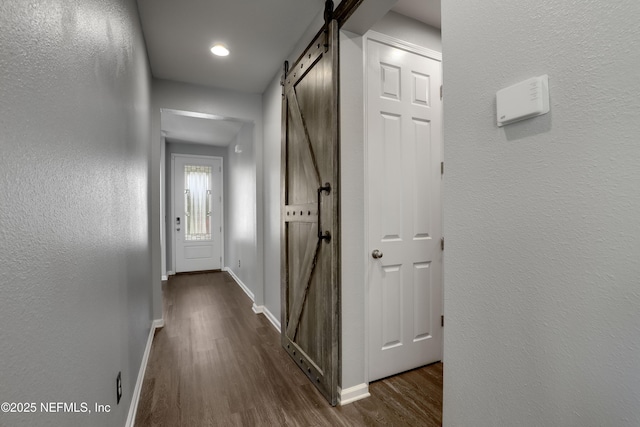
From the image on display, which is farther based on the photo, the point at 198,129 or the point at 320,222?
the point at 198,129

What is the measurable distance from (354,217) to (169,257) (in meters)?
5.02

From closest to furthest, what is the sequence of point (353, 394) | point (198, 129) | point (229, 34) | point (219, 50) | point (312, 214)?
point (353, 394) < point (312, 214) < point (229, 34) < point (219, 50) < point (198, 129)

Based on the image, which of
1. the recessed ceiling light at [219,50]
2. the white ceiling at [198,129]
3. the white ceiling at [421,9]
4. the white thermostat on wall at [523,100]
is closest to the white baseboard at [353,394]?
the white thermostat on wall at [523,100]

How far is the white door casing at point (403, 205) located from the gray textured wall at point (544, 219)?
1.01 m

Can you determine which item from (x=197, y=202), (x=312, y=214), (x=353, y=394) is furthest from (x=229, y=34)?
(x=197, y=202)

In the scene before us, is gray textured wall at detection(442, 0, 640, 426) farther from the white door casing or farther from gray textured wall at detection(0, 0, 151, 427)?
gray textured wall at detection(0, 0, 151, 427)

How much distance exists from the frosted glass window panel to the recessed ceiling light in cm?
362

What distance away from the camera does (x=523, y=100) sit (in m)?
0.78

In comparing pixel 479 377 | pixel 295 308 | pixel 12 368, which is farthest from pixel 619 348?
pixel 295 308

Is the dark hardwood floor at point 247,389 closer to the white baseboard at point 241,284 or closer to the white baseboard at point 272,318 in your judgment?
the white baseboard at point 272,318

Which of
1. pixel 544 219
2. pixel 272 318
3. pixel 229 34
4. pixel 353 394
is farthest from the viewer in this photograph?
pixel 272 318

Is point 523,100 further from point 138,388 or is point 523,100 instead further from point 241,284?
point 241,284

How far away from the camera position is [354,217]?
1.87 metres

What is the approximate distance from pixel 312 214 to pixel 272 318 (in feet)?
5.57
